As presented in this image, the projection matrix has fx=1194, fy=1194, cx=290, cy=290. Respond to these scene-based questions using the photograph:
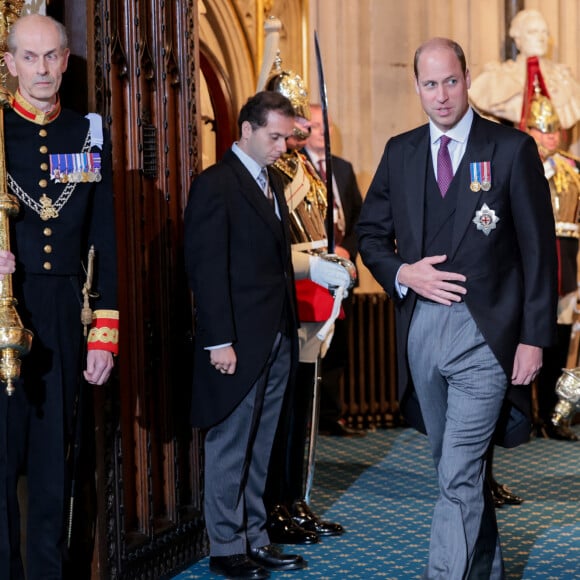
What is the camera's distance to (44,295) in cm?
319

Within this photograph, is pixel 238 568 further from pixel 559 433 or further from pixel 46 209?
pixel 559 433

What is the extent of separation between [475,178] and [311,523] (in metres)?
1.81

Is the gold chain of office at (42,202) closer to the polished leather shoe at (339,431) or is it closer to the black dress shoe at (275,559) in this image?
the black dress shoe at (275,559)

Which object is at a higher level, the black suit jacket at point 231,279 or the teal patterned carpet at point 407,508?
the black suit jacket at point 231,279

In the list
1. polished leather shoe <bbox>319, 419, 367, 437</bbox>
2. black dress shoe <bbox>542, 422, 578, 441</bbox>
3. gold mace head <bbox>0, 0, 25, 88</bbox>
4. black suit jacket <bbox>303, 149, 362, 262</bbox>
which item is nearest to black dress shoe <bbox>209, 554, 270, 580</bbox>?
gold mace head <bbox>0, 0, 25, 88</bbox>

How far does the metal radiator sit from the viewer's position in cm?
709

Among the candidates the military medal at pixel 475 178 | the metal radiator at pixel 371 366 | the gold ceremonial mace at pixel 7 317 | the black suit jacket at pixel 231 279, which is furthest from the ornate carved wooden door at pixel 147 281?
the metal radiator at pixel 371 366

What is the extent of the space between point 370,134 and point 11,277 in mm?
4616

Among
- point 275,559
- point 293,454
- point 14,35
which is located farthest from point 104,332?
point 293,454

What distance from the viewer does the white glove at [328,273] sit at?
4473 mm

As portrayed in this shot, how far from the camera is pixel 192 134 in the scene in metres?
4.26

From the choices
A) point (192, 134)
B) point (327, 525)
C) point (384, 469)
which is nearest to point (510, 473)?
point (384, 469)

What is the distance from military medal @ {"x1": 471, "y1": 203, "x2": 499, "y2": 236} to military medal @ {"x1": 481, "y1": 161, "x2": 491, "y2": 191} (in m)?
0.05

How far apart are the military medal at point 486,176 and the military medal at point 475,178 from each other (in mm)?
11
